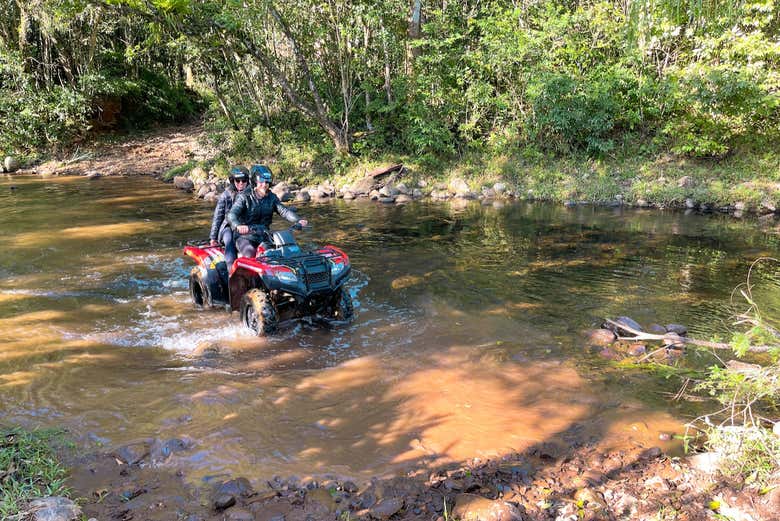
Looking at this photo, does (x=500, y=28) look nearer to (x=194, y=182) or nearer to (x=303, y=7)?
(x=303, y=7)

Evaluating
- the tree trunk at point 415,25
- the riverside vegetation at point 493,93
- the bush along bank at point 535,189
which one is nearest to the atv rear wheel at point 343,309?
the bush along bank at point 535,189

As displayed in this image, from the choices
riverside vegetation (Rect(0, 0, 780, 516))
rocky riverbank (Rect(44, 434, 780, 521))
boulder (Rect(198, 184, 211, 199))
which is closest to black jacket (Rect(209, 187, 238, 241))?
rocky riverbank (Rect(44, 434, 780, 521))

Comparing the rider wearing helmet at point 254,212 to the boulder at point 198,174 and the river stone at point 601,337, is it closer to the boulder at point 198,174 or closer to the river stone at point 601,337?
the river stone at point 601,337

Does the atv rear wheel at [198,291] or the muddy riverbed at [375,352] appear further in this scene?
the atv rear wheel at [198,291]

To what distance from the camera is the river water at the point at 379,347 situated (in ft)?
13.5

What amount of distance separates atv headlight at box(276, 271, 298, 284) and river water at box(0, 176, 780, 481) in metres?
0.71

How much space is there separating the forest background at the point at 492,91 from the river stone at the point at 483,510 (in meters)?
12.2

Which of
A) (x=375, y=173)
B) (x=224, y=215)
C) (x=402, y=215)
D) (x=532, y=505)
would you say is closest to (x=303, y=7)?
(x=375, y=173)

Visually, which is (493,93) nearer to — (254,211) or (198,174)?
(198,174)

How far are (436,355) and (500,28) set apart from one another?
12809 millimetres

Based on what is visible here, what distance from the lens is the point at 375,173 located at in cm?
1603

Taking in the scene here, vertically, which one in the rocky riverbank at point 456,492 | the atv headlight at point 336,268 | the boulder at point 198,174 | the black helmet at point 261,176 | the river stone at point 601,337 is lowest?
the river stone at point 601,337

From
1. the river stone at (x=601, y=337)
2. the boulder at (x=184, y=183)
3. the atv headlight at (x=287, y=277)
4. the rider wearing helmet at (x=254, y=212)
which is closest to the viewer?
the atv headlight at (x=287, y=277)

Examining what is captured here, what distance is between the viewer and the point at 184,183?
16.4 meters
